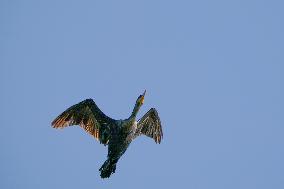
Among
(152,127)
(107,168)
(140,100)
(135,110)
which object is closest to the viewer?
(107,168)

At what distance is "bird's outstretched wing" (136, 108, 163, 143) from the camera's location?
14.8 metres

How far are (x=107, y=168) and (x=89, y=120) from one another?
71.6 inches

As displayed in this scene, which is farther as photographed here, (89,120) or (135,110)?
(89,120)

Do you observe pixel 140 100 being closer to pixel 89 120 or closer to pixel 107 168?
pixel 89 120

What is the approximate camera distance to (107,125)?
14.0 m

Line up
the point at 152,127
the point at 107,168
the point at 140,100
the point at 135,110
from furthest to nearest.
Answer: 1. the point at 152,127
2. the point at 140,100
3. the point at 135,110
4. the point at 107,168

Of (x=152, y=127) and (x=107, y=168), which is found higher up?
(x=152, y=127)

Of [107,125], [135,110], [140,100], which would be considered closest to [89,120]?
[107,125]

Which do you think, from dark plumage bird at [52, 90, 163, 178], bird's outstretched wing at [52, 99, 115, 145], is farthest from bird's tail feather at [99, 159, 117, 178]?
bird's outstretched wing at [52, 99, 115, 145]

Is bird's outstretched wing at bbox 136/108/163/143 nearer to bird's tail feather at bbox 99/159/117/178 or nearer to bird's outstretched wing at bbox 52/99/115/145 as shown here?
bird's outstretched wing at bbox 52/99/115/145

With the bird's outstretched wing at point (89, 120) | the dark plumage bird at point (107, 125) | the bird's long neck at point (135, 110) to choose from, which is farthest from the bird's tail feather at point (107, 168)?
the bird's long neck at point (135, 110)

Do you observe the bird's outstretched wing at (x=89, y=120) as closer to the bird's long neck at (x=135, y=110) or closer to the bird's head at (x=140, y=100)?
the bird's long neck at (x=135, y=110)

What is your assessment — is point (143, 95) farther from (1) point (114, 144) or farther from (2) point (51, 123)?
(2) point (51, 123)

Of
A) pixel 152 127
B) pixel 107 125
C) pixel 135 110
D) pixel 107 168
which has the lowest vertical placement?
pixel 107 168
